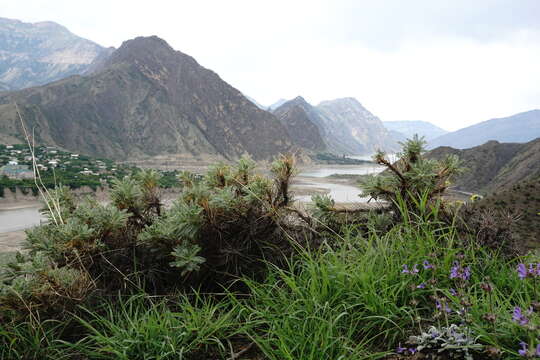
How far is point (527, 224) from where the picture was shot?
5.68 meters

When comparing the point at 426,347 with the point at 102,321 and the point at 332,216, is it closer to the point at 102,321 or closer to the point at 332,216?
the point at 332,216

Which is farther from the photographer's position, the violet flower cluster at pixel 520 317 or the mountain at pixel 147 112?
the mountain at pixel 147 112

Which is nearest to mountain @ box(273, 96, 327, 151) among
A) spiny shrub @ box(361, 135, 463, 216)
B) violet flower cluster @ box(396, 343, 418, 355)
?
spiny shrub @ box(361, 135, 463, 216)

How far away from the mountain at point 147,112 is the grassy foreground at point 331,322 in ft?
362

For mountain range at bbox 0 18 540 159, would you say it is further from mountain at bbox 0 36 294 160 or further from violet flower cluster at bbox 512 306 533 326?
violet flower cluster at bbox 512 306 533 326

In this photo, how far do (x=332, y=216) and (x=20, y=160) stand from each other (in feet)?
223

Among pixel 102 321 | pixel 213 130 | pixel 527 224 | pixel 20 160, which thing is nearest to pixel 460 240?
pixel 102 321

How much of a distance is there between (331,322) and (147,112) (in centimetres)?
14662

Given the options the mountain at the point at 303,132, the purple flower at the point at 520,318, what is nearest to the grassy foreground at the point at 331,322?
the purple flower at the point at 520,318

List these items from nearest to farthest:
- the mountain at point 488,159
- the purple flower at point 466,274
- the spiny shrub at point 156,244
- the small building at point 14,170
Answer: the purple flower at point 466,274 < the spiny shrub at point 156,244 < the small building at point 14,170 < the mountain at point 488,159

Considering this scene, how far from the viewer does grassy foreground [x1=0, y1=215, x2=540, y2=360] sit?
121 centimetres

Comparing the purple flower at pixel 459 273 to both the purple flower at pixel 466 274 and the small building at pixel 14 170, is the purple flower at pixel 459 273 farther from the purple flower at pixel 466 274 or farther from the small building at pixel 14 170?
the small building at pixel 14 170

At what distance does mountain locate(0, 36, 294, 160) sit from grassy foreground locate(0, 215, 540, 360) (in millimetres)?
110418

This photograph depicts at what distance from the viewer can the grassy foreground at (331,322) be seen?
1.21 meters
